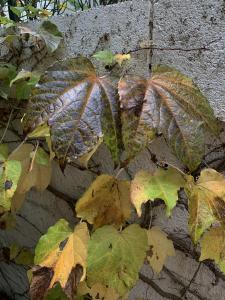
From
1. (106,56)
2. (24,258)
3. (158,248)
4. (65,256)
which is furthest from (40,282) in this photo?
(24,258)

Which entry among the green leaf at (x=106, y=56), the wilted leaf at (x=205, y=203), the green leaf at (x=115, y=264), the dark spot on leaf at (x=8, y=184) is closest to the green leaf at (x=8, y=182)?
the dark spot on leaf at (x=8, y=184)

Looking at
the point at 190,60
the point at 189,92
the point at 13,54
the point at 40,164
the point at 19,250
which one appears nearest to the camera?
the point at 189,92

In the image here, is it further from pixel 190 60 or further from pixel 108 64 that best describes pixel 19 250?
pixel 190 60

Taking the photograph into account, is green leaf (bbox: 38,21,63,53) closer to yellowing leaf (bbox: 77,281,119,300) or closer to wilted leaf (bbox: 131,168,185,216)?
wilted leaf (bbox: 131,168,185,216)

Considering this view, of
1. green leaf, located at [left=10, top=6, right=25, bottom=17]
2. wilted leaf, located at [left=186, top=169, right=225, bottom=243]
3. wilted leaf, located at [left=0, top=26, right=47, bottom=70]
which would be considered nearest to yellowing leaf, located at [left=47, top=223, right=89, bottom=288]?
wilted leaf, located at [left=186, top=169, right=225, bottom=243]

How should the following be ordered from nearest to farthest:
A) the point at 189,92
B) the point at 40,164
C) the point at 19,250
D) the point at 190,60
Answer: the point at 189,92 → the point at 190,60 → the point at 40,164 → the point at 19,250

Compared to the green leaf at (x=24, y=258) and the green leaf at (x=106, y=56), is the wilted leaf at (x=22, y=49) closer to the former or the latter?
the green leaf at (x=106, y=56)

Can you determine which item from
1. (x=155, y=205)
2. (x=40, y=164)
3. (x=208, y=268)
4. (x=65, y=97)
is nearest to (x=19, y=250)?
(x=40, y=164)

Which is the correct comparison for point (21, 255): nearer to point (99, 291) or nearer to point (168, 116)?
point (99, 291)
